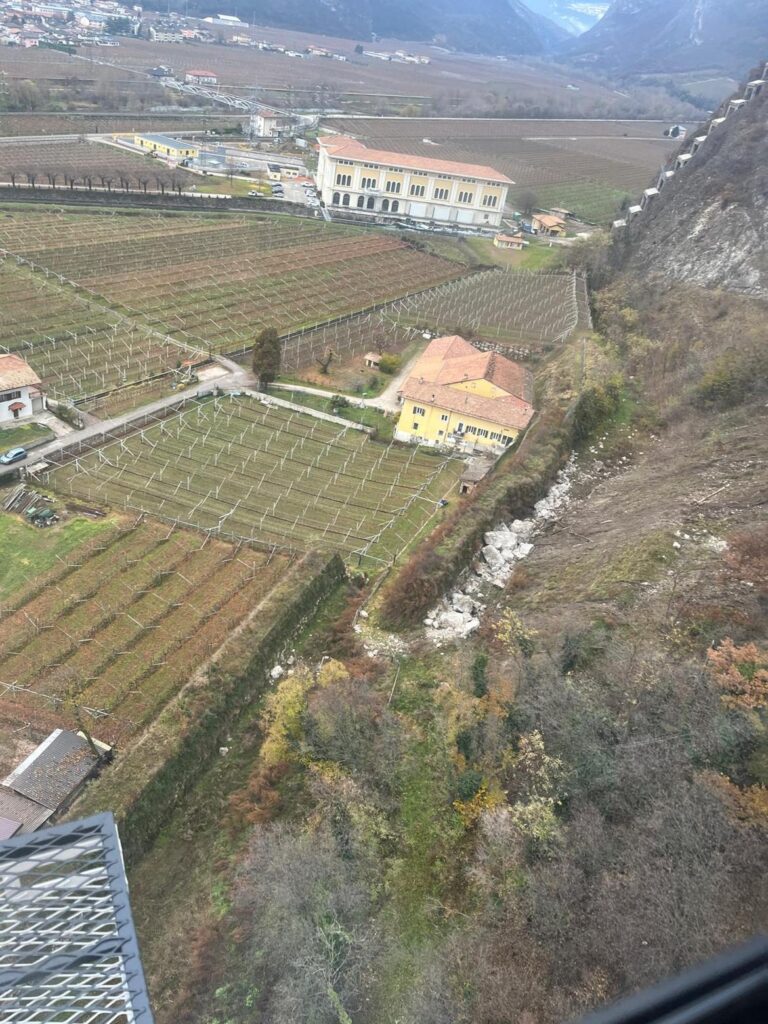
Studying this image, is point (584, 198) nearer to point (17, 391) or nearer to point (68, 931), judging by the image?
point (17, 391)

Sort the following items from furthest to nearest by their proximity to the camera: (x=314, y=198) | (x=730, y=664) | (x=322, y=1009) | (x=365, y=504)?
(x=314, y=198), (x=365, y=504), (x=730, y=664), (x=322, y=1009)

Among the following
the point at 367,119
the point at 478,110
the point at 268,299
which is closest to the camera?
the point at 268,299

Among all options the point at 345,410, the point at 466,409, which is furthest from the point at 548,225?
the point at 466,409

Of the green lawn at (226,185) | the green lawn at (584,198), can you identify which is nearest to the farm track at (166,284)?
the green lawn at (226,185)

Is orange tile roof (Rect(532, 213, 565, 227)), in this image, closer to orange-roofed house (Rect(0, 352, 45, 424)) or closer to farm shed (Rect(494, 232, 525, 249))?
farm shed (Rect(494, 232, 525, 249))

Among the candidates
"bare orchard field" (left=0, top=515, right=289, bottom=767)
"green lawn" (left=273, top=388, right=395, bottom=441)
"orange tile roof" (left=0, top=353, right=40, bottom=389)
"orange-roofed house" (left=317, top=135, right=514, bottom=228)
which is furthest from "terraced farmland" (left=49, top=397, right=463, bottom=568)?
"orange-roofed house" (left=317, top=135, right=514, bottom=228)

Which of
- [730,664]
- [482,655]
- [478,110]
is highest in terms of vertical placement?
[478,110]

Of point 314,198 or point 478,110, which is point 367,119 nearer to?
point 478,110

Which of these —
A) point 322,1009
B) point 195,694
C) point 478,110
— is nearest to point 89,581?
point 195,694
